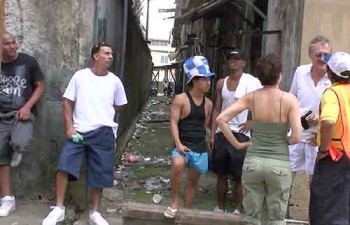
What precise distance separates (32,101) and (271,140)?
2.79m

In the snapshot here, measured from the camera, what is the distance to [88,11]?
6.86 meters

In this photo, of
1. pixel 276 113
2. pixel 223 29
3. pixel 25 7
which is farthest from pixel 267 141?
pixel 223 29

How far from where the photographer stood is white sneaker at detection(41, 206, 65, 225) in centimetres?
600

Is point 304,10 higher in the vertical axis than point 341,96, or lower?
higher

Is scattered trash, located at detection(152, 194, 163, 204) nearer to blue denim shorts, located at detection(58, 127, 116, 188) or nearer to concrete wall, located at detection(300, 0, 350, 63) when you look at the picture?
blue denim shorts, located at detection(58, 127, 116, 188)

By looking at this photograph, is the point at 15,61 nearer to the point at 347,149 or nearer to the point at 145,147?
the point at 347,149

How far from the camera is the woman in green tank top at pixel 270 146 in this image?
4941 millimetres

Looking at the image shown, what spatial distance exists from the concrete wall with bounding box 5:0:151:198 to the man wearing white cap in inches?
123

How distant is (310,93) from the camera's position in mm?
5770

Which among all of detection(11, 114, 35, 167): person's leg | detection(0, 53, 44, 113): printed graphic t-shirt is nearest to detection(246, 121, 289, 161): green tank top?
detection(11, 114, 35, 167): person's leg

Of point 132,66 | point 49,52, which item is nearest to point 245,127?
point 49,52

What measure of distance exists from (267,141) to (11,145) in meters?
2.88

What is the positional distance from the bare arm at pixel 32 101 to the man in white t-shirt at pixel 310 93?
9.00 feet

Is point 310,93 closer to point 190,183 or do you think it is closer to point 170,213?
point 190,183
